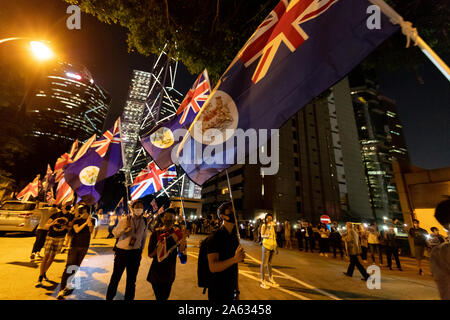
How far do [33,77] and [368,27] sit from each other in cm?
1749

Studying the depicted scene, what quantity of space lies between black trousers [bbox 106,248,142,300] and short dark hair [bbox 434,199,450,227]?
442cm

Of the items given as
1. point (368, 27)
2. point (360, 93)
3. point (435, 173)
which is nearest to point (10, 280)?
point (368, 27)

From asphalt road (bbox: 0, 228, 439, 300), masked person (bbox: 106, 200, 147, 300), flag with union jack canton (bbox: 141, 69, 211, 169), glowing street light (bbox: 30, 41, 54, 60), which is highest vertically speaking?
glowing street light (bbox: 30, 41, 54, 60)

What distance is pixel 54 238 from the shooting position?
527 centimetres

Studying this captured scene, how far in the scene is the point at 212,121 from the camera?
3.15m

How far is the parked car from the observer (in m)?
11.4

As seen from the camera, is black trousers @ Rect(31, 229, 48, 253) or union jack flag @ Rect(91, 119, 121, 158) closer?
black trousers @ Rect(31, 229, 48, 253)

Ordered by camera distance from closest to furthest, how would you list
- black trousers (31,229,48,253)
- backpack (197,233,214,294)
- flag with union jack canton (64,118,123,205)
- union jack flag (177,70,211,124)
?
backpack (197,233,214,294)
union jack flag (177,70,211,124)
black trousers (31,229,48,253)
flag with union jack canton (64,118,123,205)

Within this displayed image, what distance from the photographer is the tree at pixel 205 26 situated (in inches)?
224

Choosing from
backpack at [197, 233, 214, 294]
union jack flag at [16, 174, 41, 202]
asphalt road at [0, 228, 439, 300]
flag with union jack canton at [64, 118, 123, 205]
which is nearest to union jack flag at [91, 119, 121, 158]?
flag with union jack canton at [64, 118, 123, 205]

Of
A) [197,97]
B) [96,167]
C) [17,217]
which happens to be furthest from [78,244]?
[17,217]

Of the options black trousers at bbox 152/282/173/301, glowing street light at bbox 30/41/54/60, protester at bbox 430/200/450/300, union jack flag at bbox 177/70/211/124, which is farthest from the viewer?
glowing street light at bbox 30/41/54/60

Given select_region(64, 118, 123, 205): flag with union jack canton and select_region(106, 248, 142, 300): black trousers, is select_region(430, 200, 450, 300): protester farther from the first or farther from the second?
select_region(64, 118, 123, 205): flag with union jack canton
